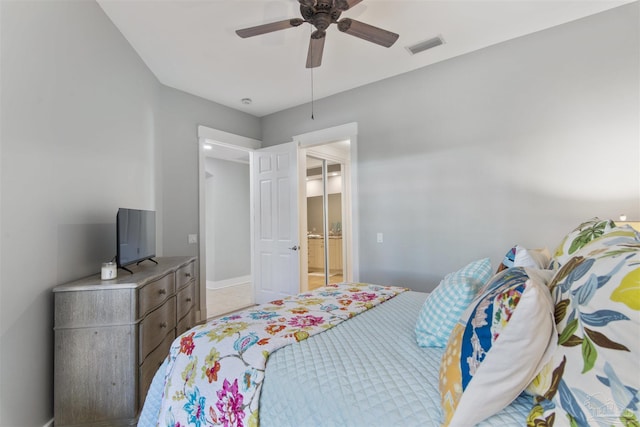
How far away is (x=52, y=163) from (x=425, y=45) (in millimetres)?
3019

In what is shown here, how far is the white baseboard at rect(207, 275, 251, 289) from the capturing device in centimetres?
570

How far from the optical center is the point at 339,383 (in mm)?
1001

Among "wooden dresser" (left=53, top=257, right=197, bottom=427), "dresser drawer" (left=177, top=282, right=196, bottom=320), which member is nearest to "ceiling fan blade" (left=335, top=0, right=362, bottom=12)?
"wooden dresser" (left=53, top=257, right=197, bottom=427)

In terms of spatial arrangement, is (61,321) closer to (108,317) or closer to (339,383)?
(108,317)

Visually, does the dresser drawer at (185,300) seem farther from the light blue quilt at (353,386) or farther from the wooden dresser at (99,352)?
the light blue quilt at (353,386)

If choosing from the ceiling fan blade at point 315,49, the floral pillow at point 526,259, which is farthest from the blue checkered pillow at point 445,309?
the ceiling fan blade at point 315,49

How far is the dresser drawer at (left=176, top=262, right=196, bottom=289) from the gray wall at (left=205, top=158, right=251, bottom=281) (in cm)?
284

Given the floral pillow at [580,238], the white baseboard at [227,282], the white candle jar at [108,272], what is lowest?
the white baseboard at [227,282]

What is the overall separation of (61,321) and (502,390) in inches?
86.1

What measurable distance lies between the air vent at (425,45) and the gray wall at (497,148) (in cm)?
35

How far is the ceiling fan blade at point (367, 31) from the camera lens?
6.22 ft

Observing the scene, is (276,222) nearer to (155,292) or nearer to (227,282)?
(155,292)

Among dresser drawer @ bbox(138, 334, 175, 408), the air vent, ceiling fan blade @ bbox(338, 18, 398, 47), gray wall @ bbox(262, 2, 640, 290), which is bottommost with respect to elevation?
dresser drawer @ bbox(138, 334, 175, 408)

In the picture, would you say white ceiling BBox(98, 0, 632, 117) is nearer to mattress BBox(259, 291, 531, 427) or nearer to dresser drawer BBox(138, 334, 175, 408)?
mattress BBox(259, 291, 531, 427)
